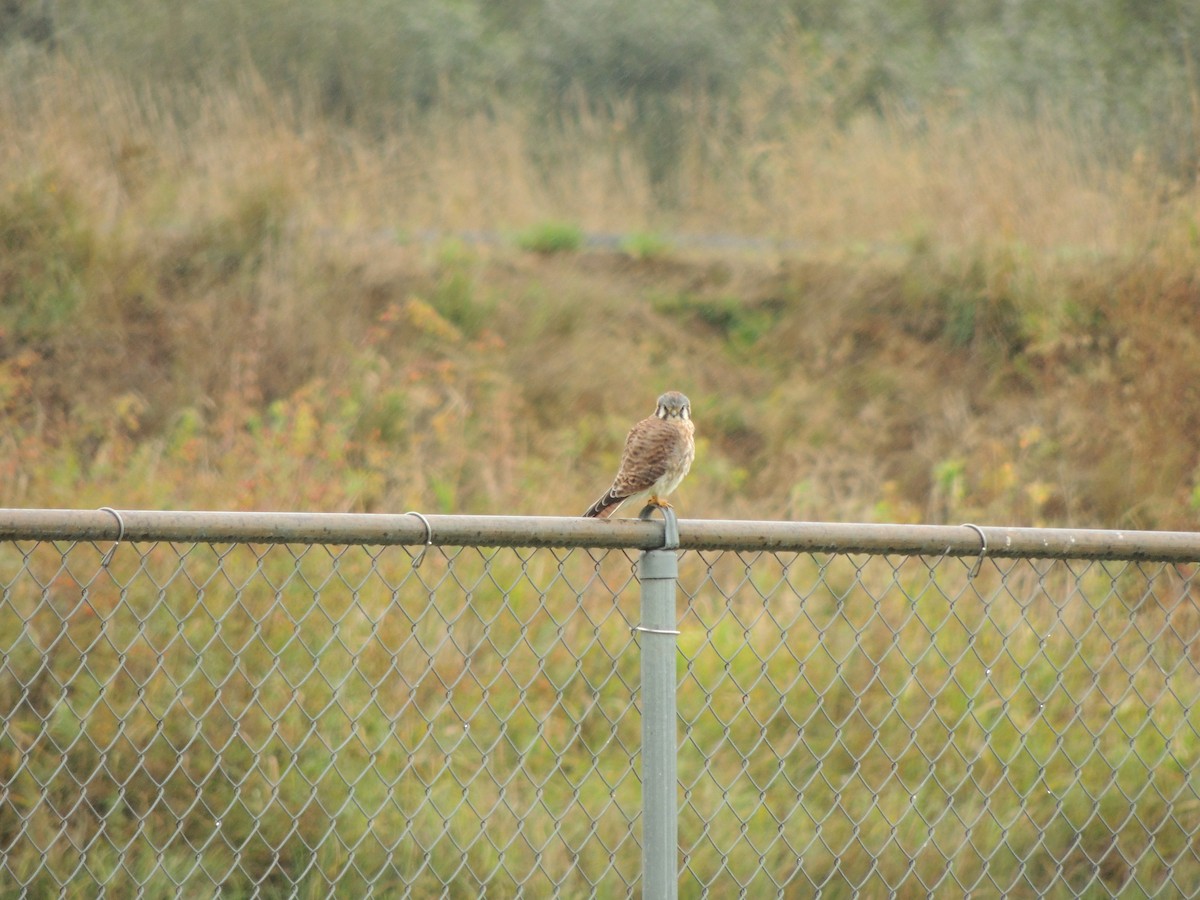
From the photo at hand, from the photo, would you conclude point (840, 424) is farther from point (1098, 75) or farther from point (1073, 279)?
point (1098, 75)

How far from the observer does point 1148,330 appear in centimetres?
734

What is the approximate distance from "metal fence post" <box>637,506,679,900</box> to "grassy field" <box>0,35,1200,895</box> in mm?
869

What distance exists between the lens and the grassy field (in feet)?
13.5

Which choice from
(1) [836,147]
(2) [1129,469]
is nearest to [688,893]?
(2) [1129,469]

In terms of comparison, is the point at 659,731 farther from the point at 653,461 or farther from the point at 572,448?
the point at 572,448

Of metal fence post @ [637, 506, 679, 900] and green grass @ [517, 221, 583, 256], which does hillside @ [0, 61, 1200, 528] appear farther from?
metal fence post @ [637, 506, 679, 900]

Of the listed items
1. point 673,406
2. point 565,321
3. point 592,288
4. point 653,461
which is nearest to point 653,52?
point 592,288

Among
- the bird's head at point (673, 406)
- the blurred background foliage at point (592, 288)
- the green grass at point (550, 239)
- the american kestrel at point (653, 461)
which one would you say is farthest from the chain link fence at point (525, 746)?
the green grass at point (550, 239)

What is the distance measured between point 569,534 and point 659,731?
1.20ft

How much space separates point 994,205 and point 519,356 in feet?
11.2

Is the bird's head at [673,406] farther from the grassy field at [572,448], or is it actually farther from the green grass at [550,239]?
the green grass at [550,239]

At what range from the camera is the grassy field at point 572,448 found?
4.12 metres

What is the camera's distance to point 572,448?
7.28 m

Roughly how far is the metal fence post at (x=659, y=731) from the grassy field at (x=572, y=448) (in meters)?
0.87
